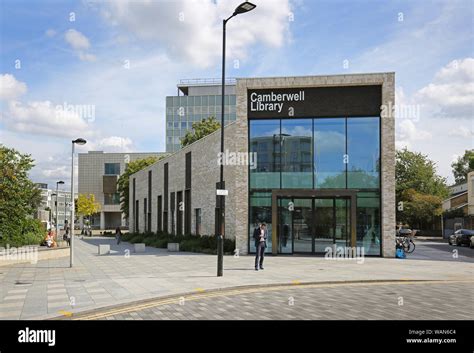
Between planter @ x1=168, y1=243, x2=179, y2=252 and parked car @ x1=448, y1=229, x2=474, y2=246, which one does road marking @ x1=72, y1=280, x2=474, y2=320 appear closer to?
planter @ x1=168, y1=243, x2=179, y2=252

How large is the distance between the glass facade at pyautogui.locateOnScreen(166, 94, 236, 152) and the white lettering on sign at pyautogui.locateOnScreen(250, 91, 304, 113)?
243ft

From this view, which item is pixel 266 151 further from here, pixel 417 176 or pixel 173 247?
pixel 417 176

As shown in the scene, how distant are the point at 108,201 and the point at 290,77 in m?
75.6

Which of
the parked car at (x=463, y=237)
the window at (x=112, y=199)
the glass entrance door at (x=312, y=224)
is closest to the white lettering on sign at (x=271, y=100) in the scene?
the glass entrance door at (x=312, y=224)

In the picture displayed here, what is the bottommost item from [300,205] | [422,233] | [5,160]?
[422,233]

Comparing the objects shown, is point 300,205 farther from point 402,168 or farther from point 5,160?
point 402,168

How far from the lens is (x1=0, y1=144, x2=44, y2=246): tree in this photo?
86.1 ft

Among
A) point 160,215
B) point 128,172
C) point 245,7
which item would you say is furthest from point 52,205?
point 245,7

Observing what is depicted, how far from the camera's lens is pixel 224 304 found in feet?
37.3

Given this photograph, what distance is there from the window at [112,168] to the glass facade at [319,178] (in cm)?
7215

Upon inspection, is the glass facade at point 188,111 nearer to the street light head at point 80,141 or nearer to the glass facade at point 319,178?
the glass facade at point 319,178

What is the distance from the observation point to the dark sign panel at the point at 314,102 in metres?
24.7

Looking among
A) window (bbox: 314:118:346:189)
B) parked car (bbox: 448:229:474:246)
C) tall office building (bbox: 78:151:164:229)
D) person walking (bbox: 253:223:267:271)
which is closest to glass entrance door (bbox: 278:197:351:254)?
window (bbox: 314:118:346:189)
